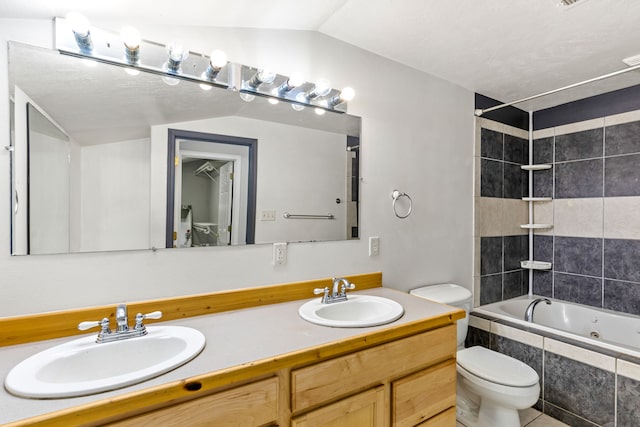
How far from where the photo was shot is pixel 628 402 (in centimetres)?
176

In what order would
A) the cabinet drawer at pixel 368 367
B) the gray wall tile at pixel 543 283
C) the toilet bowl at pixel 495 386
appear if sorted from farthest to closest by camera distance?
the gray wall tile at pixel 543 283
the toilet bowl at pixel 495 386
the cabinet drawer at pixel 368 367

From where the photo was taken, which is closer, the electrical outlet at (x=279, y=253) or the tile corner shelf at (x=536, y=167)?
the electrical outlet at (x=279, y=253)

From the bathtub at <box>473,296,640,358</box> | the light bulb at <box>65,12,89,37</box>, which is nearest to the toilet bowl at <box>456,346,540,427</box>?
the bathtub at <box>473,296,640,358</box>

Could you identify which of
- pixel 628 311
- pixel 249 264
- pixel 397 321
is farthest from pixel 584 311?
pixel 249 264

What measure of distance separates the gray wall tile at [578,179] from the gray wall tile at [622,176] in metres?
0.05

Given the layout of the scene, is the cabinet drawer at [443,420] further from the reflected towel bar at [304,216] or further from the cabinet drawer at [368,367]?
the reflected towel bar at [304,216]

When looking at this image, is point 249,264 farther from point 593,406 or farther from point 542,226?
point 542,226

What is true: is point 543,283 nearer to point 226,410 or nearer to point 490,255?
point 490,255

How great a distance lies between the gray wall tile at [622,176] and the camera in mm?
2504

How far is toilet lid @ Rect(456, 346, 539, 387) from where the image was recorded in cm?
175

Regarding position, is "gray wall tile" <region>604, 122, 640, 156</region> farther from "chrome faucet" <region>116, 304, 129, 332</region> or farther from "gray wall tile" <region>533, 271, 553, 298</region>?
"chrome faucet" <region>116, 304, 129, 332</region>

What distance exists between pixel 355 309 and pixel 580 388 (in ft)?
4.82

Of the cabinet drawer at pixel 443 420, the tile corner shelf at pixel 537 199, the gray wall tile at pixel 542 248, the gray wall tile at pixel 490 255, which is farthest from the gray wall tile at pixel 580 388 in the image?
the tile corner shelf at pixel 537 199

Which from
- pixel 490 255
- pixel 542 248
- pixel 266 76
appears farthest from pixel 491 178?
pixel 266 76
